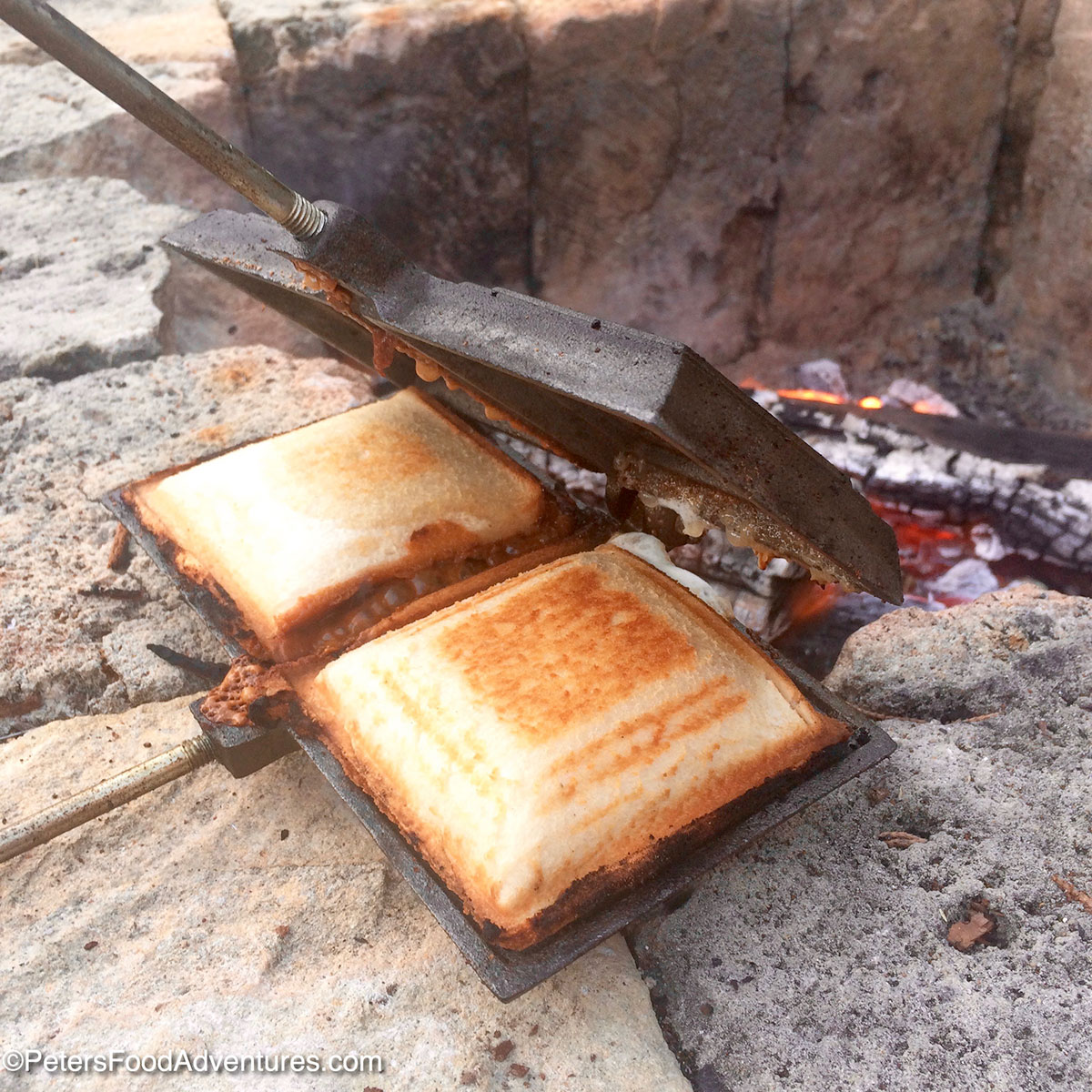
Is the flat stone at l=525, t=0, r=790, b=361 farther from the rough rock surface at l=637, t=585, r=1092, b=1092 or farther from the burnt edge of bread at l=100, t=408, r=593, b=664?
the rough rock surface at l=637, t=585, r=1092, b=1092

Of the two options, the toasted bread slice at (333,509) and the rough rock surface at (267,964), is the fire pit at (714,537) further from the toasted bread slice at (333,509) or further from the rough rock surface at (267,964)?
the toasted bread slice at (333,509)

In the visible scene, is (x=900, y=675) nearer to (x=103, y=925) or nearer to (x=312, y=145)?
(x=103, y=925)

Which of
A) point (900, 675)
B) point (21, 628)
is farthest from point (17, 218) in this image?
point (900, 675)

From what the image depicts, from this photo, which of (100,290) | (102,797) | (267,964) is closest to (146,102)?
(102,797)

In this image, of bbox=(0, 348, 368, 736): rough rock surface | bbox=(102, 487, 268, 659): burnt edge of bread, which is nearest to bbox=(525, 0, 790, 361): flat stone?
bbox=(0, 348, 368, 736): rough rock surface

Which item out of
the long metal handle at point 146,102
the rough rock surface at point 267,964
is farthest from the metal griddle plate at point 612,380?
the rough rock surface at point 267,964

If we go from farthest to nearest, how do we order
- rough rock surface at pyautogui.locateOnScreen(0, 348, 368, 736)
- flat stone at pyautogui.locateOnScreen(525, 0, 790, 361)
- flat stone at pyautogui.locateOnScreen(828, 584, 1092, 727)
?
flat stone at pyautogui.locateOnScreen(525, 0, 790, 361), rough rock surface at pyautogui.locateOnScreen(0, 348, 368, 736), flat stone at pyautogui.locateOnScreen(828, 584, 1092, 727)
